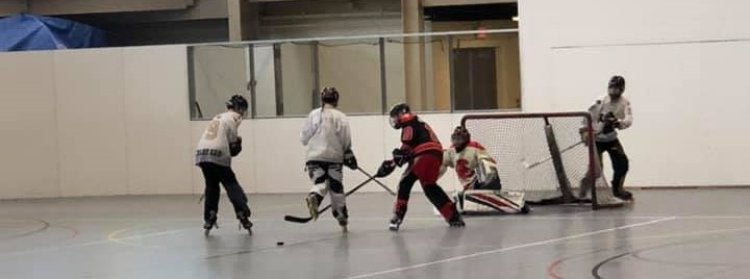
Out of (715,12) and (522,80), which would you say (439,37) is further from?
(715,12)

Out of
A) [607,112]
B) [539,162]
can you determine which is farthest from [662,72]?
[539,162]

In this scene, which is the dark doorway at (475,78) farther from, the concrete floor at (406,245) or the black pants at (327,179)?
the black pants at (327,179)

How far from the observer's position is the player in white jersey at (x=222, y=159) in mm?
14203

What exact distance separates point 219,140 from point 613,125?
19.6 feet

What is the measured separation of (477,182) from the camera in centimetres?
1627

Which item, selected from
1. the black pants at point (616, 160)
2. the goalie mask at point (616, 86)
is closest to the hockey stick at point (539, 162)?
the black pants at point (616, 160)

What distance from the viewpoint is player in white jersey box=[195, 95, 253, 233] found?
1420cm

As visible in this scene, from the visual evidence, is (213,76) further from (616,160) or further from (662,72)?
(616,160)

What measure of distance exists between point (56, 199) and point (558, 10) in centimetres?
1063

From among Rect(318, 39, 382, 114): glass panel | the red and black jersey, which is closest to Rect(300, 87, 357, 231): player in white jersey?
the red and black jersey

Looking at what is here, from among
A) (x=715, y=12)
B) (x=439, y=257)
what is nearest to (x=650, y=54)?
(x=715, y=12)

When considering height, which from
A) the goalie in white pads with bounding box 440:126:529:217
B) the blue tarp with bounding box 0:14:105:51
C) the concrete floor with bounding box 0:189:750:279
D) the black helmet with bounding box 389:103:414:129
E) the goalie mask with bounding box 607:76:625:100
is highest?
the blue tarp with bounding box 0:14:105:51

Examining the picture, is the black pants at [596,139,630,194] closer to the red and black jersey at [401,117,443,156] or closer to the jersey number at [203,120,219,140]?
the red and black jersey at [401,117,443,156]

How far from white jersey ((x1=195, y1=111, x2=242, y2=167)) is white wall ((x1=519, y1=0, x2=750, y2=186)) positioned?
26.3 feet
